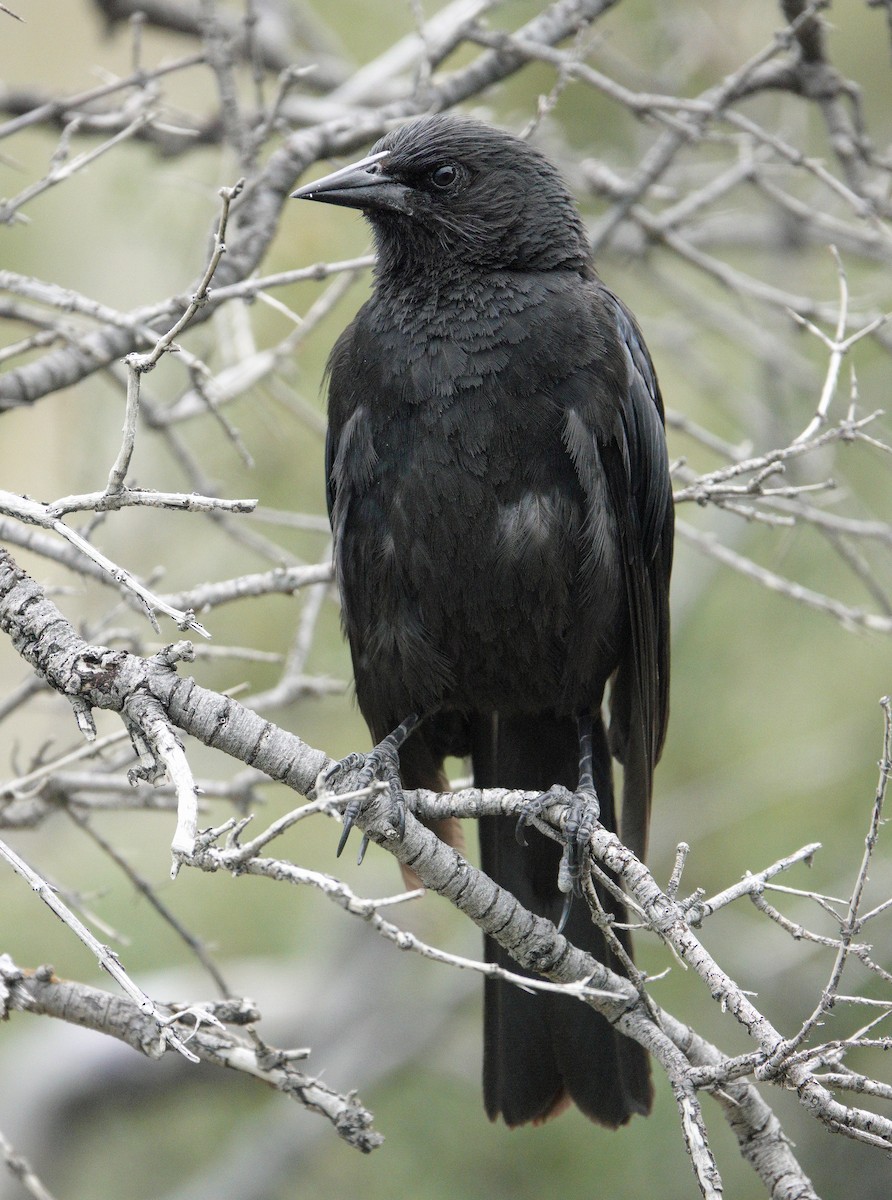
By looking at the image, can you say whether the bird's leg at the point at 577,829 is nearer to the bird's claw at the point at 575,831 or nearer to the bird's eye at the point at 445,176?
the bird's claw at the point at 575,831

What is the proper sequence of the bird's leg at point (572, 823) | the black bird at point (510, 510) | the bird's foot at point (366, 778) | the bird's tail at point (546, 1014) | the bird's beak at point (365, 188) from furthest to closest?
the bird's beak at point (365, 188), the bird's tail at point (546, 1014), the black bird at point (510, 510), the bird's leg at point (572, 823), the bird's foot at point (366, 778)

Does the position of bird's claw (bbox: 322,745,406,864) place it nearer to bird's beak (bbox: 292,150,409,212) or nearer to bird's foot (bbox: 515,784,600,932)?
bird's foot (bbox: 515,784,600,932)

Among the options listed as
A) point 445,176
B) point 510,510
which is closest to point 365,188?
point 445,176

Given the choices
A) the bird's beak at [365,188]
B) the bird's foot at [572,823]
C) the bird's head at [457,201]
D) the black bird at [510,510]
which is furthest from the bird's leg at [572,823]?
the bird's beak at [365,188]

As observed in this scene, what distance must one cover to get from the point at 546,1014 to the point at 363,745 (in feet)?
9.00

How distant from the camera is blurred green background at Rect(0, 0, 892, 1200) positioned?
5.21 metres

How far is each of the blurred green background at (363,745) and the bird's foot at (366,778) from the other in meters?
1.79

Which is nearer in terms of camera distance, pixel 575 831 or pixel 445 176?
pixel 575 831

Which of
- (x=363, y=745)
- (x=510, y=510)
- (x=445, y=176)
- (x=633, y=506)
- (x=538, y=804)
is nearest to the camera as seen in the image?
(x=538, y=804)

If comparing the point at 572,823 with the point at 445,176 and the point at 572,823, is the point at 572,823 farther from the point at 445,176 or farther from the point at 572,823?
the point at 445,176

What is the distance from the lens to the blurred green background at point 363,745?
521cm

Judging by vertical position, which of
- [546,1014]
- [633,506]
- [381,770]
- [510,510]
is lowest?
[546,1014]

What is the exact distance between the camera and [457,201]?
3518 mm

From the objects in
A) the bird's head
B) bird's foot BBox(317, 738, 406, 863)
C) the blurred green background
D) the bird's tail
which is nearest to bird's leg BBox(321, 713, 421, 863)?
bird's foot BBox(317, 738, 406, 863)
